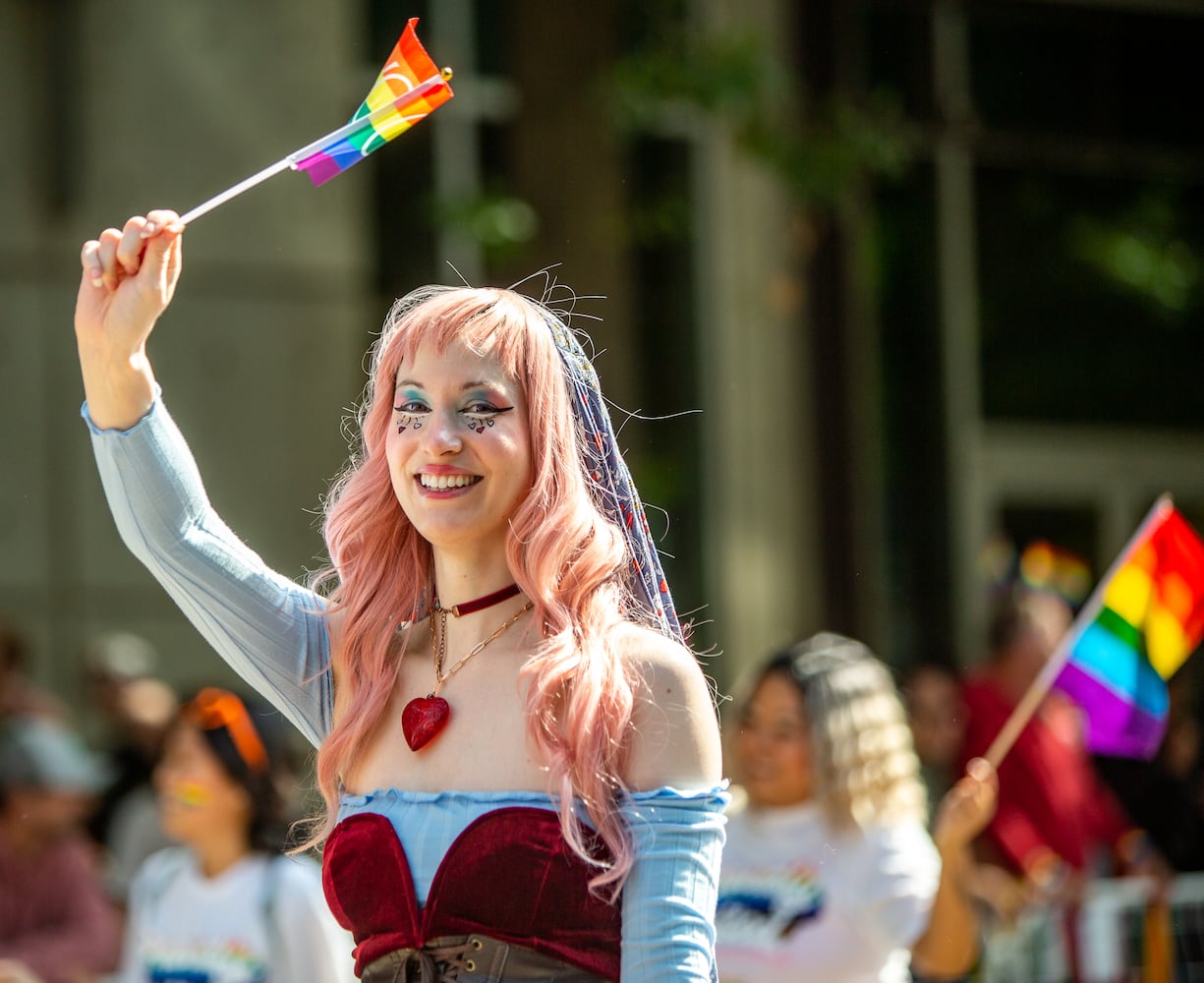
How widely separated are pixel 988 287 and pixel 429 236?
3.44m

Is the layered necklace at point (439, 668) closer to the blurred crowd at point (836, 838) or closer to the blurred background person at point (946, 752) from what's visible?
the blurred crowd at point (836, 838)

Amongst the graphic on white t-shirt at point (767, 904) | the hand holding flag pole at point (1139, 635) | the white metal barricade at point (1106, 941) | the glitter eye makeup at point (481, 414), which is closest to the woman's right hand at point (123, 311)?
the glitter eye makeup at point (481, 414)

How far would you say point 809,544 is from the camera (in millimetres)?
10492

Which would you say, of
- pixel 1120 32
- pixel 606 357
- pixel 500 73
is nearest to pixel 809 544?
pixel 606 357

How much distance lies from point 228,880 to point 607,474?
288 cm

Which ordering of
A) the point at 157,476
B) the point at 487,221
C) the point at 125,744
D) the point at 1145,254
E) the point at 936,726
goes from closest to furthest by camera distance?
the point at 157,476 < the point at 125,744 < the point at 936,726 < the point at 487,221 < the point at 1145,254

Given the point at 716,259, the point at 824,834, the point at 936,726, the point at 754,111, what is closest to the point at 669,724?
the point at 824,834

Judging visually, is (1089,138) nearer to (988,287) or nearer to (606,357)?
(988,287)

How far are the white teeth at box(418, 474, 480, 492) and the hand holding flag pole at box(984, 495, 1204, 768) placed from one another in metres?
2.70

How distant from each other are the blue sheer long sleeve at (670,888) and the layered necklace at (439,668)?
0.89 feet

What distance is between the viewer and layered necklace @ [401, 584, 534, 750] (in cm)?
253

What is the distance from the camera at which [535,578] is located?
254cm

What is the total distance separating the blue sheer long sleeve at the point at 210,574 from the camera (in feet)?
8.20

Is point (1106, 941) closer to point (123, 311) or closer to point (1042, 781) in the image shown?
point (1042, 781)
